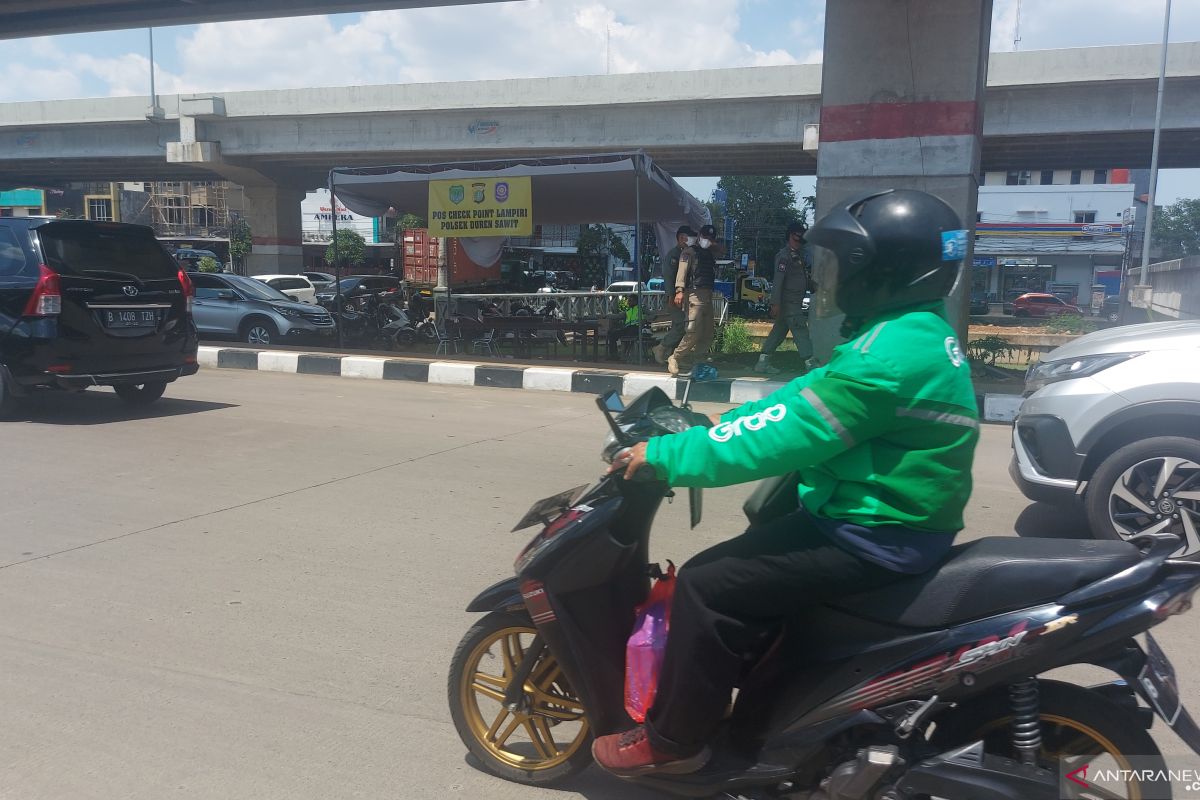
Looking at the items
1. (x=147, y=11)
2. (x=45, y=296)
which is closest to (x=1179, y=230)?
(x=147, y=11)

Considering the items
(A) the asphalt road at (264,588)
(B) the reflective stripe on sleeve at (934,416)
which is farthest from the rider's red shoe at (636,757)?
(B) the reflective stripe on sleeve at (934,416)

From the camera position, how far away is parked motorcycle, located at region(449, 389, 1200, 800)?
1.95 metres

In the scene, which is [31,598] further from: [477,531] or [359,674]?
[477,531]

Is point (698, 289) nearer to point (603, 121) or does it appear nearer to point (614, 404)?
point (614, 404)

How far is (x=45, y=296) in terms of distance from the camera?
7539 millimetres

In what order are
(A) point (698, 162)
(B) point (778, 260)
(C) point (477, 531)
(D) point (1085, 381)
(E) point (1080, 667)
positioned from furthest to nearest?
(A) point (698, 162), (B) point (778, 260), (C) point (477, 531), (D) point (1085, 381), (E) point (1080, 667)

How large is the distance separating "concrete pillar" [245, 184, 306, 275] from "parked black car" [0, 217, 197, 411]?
84.0 ft

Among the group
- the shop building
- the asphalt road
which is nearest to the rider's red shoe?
the asphalt road

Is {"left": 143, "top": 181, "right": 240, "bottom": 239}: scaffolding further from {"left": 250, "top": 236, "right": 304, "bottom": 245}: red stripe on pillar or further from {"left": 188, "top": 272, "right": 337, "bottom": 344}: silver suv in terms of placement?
{"left": 188, "top": 272, "right": 337, "bottom": 344}: silver suv

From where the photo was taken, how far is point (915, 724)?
2037 millimetres

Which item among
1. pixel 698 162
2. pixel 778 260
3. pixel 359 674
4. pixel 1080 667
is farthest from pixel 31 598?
pixel 698 162

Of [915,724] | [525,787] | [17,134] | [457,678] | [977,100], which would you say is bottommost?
[525,787]

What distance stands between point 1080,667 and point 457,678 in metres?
2.26

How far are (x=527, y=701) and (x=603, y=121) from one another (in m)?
23.2
